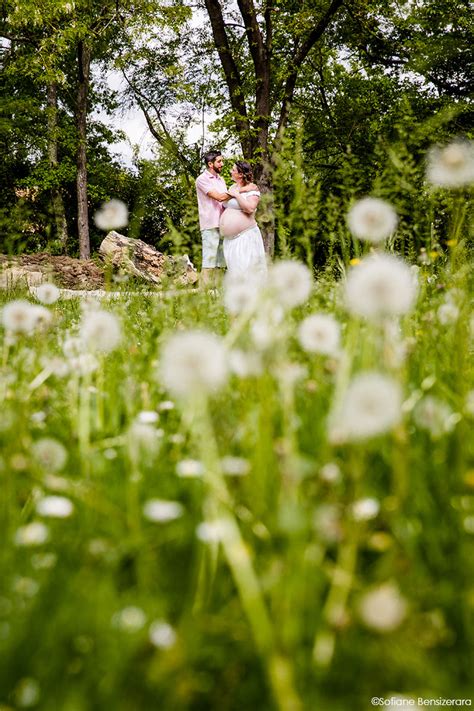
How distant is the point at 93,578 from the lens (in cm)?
99

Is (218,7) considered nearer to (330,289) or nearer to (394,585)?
(330,289)

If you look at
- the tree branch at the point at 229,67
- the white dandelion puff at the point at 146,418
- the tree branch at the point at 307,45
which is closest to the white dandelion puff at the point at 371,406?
the white dandelion puff at the point at 146,418

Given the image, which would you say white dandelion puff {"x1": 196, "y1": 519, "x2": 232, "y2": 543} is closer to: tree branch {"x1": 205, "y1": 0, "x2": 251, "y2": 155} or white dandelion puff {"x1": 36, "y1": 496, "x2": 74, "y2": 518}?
white dandelion puff {"x1": 36, "y1": 496, "x2": 74, "y2": 518}

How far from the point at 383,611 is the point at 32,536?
0.63 meters

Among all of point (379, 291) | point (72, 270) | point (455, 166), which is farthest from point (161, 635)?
point (72, 270)

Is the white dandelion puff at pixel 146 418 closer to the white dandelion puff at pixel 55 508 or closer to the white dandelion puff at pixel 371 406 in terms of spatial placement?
the white dandelion puff at pixel 55 508

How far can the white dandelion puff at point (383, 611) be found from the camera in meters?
0.78

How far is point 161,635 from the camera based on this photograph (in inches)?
33.5

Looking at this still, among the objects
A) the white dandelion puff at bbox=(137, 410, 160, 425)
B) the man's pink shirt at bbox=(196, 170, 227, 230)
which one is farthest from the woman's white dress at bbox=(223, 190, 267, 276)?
the white dandelion puff at bbox=(137, 410, 160, 425)

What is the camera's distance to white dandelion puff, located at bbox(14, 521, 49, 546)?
1.06 meters

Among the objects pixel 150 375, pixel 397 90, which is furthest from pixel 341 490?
pixel 397 90

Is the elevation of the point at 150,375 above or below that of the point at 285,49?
below

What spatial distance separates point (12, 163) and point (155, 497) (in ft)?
80.0

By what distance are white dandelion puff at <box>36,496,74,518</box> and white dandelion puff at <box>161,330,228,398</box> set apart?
14.0 inches
